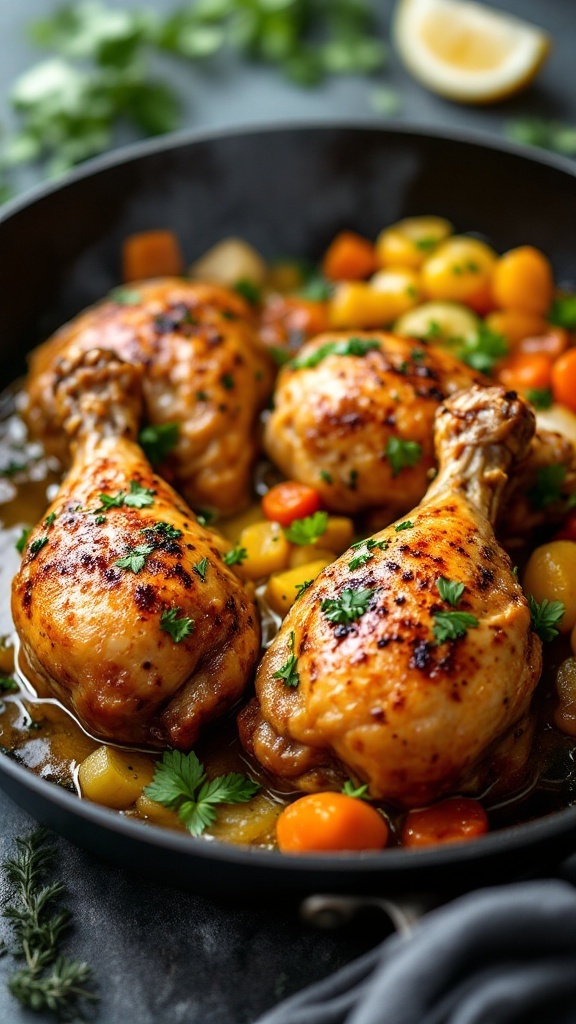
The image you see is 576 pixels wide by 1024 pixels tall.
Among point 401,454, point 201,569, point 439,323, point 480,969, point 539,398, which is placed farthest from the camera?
point 439,323

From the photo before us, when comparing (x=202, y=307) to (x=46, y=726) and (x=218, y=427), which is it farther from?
(x=46, y=726)

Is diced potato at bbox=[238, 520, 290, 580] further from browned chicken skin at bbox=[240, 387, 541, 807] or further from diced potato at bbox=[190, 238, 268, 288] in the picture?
diced potato at bbox=[190, 238, 268, 288]

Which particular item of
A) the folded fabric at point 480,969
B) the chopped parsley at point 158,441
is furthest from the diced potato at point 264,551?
the folded fabric at point 480,969

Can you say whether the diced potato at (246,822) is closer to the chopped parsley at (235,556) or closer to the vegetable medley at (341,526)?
the vegetable medley at (341,526)

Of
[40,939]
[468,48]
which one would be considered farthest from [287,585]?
[468,48]

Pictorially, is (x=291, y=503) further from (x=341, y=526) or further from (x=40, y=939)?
(x=40, y=939)

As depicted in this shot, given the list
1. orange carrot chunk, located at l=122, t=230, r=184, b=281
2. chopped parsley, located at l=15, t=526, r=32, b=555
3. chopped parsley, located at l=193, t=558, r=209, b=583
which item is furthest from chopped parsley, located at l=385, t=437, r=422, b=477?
orange carrot chunk, located at l=122, t=230, r=184, b=281
